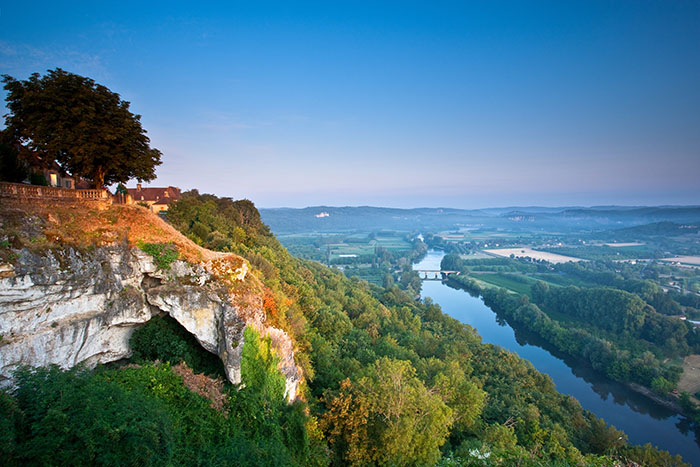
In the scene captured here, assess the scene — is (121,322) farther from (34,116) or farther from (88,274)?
(34,116)

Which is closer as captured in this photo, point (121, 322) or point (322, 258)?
point (121, 322)

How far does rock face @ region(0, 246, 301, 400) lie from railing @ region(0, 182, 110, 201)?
10.5 feet

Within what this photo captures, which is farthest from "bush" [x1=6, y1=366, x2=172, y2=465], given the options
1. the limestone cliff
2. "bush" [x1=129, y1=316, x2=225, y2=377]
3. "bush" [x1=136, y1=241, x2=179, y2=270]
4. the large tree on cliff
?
the large tree on cliff

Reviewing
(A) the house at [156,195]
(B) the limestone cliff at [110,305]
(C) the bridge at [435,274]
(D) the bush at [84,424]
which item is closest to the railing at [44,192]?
(B) the limestone cliff at [110,305]

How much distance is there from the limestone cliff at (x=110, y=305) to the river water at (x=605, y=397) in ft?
137

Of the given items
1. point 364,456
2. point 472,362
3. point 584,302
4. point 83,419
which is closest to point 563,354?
point 584,302

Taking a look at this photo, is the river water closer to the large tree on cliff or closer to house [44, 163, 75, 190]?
the large tree on cliff

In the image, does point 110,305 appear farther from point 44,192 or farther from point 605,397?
point 605,397

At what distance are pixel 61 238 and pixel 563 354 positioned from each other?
64350 mm

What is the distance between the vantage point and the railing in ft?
40.5

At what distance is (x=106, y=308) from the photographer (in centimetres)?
1314

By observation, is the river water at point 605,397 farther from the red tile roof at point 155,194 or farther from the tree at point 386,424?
the red tile roof at point 155,194

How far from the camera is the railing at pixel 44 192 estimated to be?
40.5 ft

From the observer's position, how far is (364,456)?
1493 centimetres
